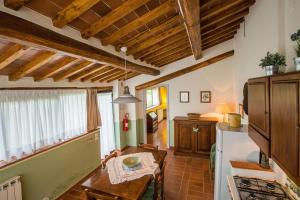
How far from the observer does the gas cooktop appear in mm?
1832

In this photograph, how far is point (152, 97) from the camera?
908cm

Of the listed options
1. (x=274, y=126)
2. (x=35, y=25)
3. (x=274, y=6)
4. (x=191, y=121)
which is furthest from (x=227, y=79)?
(x=35, y=25)

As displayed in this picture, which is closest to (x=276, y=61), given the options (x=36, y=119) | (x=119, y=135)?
(x=36, y=119)

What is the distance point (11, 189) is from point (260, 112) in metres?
3.30

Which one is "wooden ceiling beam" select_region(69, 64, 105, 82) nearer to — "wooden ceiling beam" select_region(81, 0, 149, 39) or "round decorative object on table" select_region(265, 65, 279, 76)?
"wooden ceiling beam" select_region(81, 0, 149, 39)

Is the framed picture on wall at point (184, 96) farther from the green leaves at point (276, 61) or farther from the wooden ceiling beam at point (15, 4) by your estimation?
the wooden ceiling beam at point (15, 4)

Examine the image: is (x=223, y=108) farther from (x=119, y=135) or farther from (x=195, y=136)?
(x=119, y=135)

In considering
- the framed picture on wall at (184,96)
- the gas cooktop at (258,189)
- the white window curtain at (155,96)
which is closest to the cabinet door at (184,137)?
the framed picture on wall at (184,96)

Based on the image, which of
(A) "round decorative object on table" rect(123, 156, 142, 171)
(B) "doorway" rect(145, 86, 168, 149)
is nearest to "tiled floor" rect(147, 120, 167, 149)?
(B) "doorway" rect(145, 86, 168, 149)

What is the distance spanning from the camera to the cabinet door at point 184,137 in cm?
501

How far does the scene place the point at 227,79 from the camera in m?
5.09

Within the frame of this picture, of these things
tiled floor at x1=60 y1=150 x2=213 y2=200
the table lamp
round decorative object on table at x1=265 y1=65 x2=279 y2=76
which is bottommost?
tiled floor at x1=60 y1=150 x2=213 y2=200

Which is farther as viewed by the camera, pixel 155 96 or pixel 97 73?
pixel 155 96

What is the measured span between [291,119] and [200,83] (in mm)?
4328
